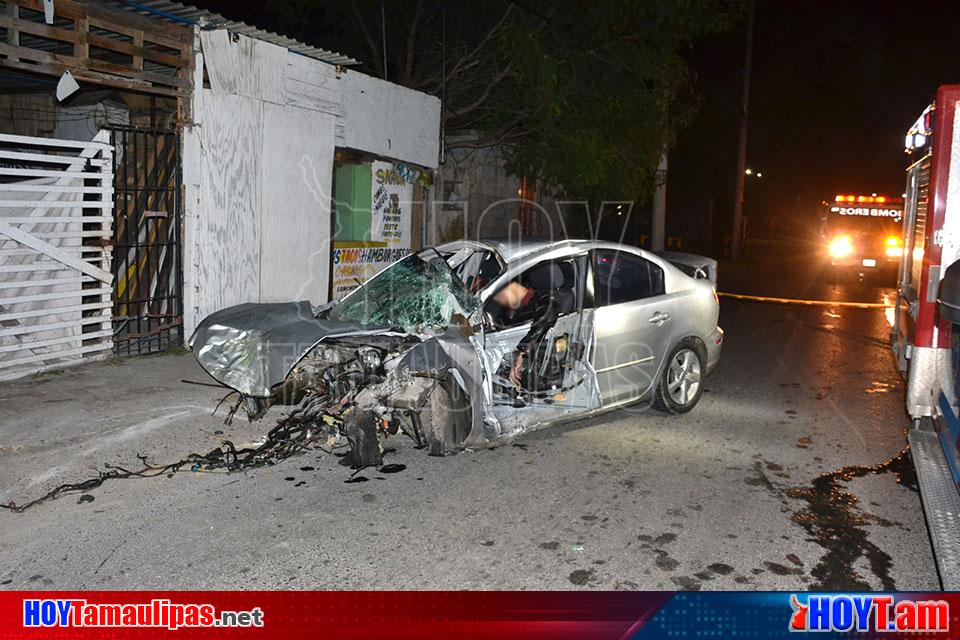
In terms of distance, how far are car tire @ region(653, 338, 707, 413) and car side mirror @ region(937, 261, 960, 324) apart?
308cm

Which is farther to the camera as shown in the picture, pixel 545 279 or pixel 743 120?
pixel 743 120

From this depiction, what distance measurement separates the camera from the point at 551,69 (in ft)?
43.9

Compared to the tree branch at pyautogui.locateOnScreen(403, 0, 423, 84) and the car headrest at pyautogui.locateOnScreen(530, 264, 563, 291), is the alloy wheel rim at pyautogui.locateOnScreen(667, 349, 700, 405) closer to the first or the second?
the car headrest at pyautogui.locateOnScreen(530, 264, 563, 291)

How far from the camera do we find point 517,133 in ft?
50.2

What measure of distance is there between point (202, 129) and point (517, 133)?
7131 mm

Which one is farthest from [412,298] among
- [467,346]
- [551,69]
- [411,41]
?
[411,41]

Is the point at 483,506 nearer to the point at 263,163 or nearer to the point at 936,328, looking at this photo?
the point at 936,328

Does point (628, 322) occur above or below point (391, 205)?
below

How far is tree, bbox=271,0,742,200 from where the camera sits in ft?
46.3

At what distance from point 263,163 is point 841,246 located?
17488mm

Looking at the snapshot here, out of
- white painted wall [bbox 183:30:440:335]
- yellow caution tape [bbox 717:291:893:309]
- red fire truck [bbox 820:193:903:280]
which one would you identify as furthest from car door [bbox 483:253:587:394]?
red fire truck [bbox 820:193:903:280]

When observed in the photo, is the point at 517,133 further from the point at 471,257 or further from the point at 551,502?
the point at 551,502

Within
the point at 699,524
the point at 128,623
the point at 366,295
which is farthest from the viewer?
the point at 366,295

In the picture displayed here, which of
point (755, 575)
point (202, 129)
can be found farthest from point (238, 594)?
point (202, 129)
